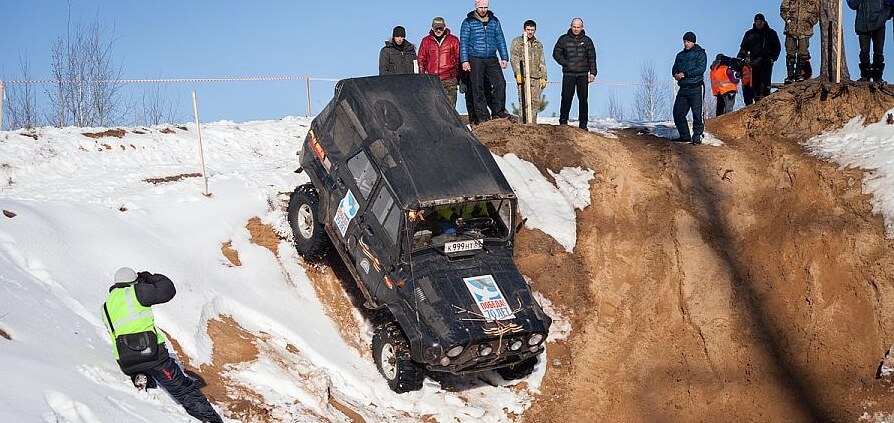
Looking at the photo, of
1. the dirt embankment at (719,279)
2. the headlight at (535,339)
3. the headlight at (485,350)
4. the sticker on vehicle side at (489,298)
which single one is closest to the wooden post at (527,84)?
the dirt embankment at (719,279)

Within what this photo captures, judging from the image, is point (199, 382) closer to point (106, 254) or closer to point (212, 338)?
point (212, 338)

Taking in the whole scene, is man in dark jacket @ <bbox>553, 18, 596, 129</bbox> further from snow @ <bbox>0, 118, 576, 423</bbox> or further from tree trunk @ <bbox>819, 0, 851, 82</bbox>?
tree trunk @ <bbox>819, 0, 851, 82</bbox>

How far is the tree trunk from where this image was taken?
18656 mm

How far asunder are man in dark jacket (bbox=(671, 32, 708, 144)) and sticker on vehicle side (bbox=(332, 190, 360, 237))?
759 centimetres

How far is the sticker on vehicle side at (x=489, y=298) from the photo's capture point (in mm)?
11234

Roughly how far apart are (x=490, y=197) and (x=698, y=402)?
371cm

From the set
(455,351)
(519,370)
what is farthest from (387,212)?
(519,370)

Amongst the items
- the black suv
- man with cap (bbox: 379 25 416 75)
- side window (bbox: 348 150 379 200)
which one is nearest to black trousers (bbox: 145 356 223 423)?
the black suv

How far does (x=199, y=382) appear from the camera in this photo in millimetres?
10438

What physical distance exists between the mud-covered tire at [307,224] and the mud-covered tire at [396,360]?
1898 millimetres

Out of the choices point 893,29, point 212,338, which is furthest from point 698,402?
point 893,29

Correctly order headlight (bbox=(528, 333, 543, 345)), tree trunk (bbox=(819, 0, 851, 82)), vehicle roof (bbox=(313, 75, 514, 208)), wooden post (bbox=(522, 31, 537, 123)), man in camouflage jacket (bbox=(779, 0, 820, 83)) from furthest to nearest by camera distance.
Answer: man in camouflage jacket (bbox=(779, 0, 820, 83)) → tree trunk (bbox=(819, 0, 851, 82)) → wooden post (bbox=(522, 31, 537, 123)) → vehicle roof (bbox=(313, 75, 514, 208)) → headlight (bbox=(528, 333, 543, 345))

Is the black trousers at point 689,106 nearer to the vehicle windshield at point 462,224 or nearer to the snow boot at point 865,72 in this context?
the snow boot at point 865,72

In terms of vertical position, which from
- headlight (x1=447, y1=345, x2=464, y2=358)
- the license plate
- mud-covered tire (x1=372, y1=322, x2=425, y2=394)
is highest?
the license plate
